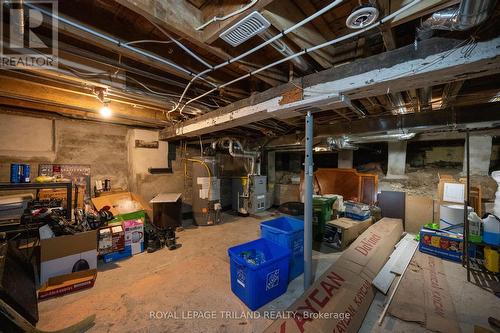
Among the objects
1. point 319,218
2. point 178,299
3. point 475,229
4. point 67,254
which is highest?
point 475,229

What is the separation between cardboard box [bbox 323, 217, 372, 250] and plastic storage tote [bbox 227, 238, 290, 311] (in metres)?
1.40

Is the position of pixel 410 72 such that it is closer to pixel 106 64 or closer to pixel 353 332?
pixel 353 332

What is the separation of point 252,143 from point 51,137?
381 centimetres

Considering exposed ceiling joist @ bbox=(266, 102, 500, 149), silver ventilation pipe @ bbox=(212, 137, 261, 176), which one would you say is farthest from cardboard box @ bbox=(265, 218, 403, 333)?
silver ventilation pipe @ bbox=(212, 137, 261, 176)

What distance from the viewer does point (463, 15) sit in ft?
2.94

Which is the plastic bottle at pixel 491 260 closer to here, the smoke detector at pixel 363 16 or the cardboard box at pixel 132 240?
the smoke detector at pixel 363 16

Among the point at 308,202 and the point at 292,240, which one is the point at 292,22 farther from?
the point at 292,240

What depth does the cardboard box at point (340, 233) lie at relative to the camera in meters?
3.08

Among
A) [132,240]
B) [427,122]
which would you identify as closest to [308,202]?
[427,122]

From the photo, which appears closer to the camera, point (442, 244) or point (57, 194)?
point (442, 244)

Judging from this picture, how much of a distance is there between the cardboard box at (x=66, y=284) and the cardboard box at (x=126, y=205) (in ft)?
2.94

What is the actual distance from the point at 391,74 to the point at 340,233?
252 centimetres

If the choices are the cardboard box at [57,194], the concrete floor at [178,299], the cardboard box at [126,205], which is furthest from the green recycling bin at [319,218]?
the cardboard box at [57,194]

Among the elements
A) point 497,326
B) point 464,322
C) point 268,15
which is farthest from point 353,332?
point 268,15
